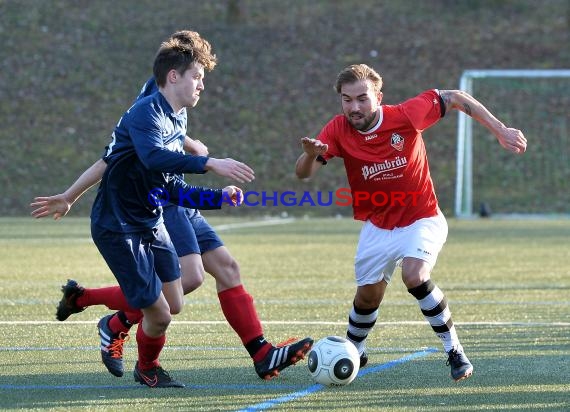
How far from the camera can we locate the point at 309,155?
266 inches

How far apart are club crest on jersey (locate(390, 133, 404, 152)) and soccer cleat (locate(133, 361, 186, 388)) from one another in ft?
6.08

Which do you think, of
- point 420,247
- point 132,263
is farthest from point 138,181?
point 420,247

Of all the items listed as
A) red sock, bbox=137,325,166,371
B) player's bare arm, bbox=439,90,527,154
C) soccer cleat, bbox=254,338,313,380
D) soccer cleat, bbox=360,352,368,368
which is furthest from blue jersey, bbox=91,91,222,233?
player's bare arm, bbox=439,90,527,154

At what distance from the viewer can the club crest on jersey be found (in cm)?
704

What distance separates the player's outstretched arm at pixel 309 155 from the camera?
6.59m

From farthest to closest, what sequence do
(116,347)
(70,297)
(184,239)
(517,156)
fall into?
(517,156), (70,297), (184,239), (116,347)

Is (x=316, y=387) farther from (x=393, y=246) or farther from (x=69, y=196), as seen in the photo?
(x=69, y=196)

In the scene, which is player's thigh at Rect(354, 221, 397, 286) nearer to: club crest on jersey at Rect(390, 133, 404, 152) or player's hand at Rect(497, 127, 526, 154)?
club crest on jersey at Rect(390, 133, 404, 152)

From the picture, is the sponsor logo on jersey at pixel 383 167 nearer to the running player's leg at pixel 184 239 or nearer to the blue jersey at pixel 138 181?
the running player's leg at pixel 184 239

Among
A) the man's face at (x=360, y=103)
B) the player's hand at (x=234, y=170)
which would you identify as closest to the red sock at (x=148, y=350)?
the player's hand at (x=234, y=170)

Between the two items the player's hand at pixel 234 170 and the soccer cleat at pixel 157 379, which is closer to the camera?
the player's hand at pixel 234 170

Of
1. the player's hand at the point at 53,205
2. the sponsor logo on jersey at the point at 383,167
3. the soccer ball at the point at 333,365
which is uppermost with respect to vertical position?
the sponsor logo on jersey at the point at 383,167

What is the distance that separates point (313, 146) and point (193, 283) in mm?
1107

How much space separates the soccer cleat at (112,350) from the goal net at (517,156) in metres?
18.2
